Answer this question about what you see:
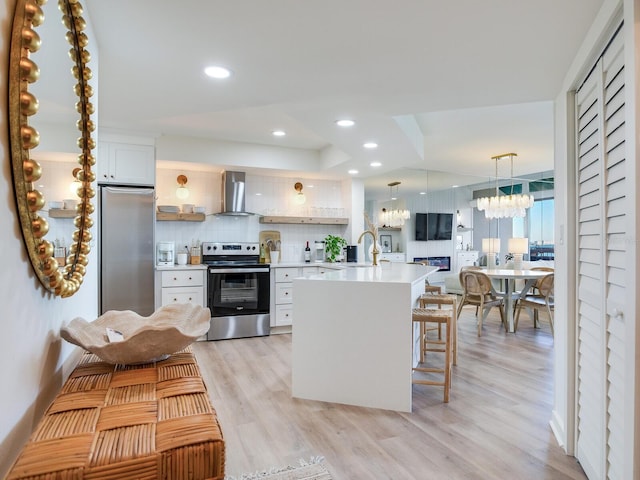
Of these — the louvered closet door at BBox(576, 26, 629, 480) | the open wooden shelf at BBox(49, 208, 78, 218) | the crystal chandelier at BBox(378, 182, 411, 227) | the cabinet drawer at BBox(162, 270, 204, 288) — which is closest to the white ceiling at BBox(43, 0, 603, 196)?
the louvered closet door at BBox(576, 26, 629, 480)

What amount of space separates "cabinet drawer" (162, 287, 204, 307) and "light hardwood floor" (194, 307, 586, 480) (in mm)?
978

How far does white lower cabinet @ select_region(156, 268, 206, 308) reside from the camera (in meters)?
4.42

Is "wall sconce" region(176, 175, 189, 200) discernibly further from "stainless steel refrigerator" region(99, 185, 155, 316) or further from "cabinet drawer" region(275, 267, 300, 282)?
"cabinet drawer" region(275, 267, 300, 282)

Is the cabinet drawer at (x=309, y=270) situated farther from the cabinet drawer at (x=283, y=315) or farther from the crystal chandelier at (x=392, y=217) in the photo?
the crystal chandelier at (x=392, y=217)

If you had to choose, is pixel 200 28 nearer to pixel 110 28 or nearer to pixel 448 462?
pixel 110 28

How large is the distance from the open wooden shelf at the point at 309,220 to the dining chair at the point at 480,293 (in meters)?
1.86

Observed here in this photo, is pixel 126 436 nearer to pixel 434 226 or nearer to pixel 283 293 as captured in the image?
pixel 283 293

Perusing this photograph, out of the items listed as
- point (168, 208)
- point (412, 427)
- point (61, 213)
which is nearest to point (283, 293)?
point (168, 208)

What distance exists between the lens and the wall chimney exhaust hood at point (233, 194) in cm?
495

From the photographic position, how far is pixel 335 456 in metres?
2.11

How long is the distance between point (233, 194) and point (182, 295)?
4.54 ft

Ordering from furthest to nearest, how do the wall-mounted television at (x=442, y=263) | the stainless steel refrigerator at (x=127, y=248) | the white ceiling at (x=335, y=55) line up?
the wall-mounted television at (x=442, y=263)
the stainless steel refrigerator at (x=127, y=248)
the white ceiling at (x=335, y=55)

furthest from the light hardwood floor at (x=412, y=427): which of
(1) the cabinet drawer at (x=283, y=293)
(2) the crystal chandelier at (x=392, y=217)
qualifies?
(2) the crystal chandelier at (x=392, y=217)

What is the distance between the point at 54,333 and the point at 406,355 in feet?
7.02
